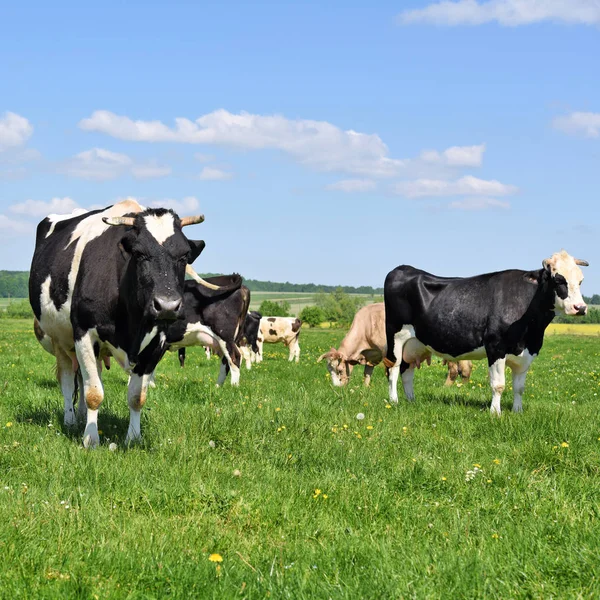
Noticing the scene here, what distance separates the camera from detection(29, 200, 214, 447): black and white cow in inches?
276

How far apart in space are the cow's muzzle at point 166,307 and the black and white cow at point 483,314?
5.30 meters

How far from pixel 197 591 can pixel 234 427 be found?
4010 mm

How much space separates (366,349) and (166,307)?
10702mm

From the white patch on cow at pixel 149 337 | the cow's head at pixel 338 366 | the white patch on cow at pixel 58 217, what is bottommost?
the cow's head at pixel 338 366

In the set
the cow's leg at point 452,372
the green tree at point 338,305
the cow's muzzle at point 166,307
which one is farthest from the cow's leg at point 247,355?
the green tree at point 338,305

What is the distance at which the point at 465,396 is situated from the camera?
1283 cm

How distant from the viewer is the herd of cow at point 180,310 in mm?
7238

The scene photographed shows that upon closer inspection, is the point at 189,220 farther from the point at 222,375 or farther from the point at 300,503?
the point at 222,375

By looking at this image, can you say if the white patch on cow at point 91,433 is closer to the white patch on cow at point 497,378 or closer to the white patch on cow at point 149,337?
the white patch on cow at point 149,337

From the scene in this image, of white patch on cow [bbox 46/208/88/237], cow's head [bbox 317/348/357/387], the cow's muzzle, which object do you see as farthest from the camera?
cow's head [bbox 317/348/357/387]

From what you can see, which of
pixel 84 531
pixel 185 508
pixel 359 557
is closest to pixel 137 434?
pixel 185 508

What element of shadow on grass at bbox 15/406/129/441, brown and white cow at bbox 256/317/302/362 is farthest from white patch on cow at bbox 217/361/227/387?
brown and white cow at bbox 256/317/302/362

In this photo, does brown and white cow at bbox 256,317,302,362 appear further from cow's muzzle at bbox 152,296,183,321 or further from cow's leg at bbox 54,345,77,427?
cow's muzzle at bbox 152,296,183,321

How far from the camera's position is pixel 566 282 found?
10461mm
